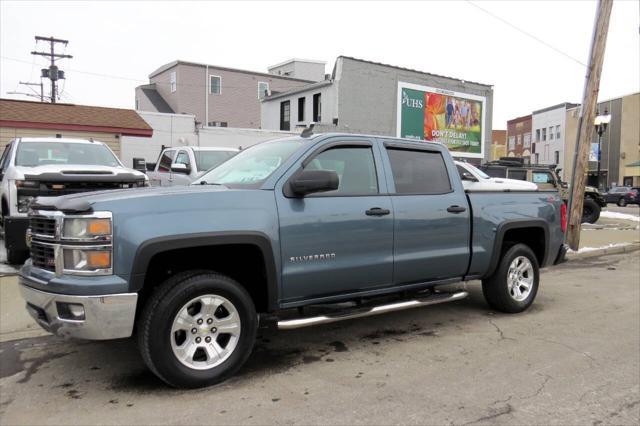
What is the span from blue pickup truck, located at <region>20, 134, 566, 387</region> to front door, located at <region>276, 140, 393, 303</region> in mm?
10

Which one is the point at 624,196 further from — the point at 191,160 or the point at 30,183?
the point at 30,183

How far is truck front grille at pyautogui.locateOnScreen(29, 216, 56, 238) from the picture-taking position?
372cm

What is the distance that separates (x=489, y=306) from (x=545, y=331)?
3.13 feet

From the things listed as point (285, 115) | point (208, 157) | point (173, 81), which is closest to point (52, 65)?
point (173, 81)

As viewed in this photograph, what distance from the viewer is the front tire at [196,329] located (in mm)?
3676

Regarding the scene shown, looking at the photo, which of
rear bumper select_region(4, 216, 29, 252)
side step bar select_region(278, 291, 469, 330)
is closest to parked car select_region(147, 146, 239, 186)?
rear bumper select_region(4, 216, 29, 252)

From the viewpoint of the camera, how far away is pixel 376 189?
15.8 ft

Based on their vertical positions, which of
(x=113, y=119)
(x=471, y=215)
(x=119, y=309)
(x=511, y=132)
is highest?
(x=511, y=132)

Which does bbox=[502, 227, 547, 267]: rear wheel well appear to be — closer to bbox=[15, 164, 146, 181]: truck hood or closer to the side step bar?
the side step bar

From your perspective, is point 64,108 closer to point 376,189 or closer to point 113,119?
point 113,119

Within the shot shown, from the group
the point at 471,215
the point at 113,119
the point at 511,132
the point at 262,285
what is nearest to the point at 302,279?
the point at 262,285

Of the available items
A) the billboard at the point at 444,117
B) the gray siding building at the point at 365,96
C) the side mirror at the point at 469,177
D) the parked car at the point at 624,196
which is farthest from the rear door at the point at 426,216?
the parked car at the point at 624,196

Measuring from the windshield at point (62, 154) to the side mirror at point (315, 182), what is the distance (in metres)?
5.45

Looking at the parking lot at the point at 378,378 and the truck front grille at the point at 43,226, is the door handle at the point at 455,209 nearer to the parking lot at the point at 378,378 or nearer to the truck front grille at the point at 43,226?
the parking lot at the point at 378,378
